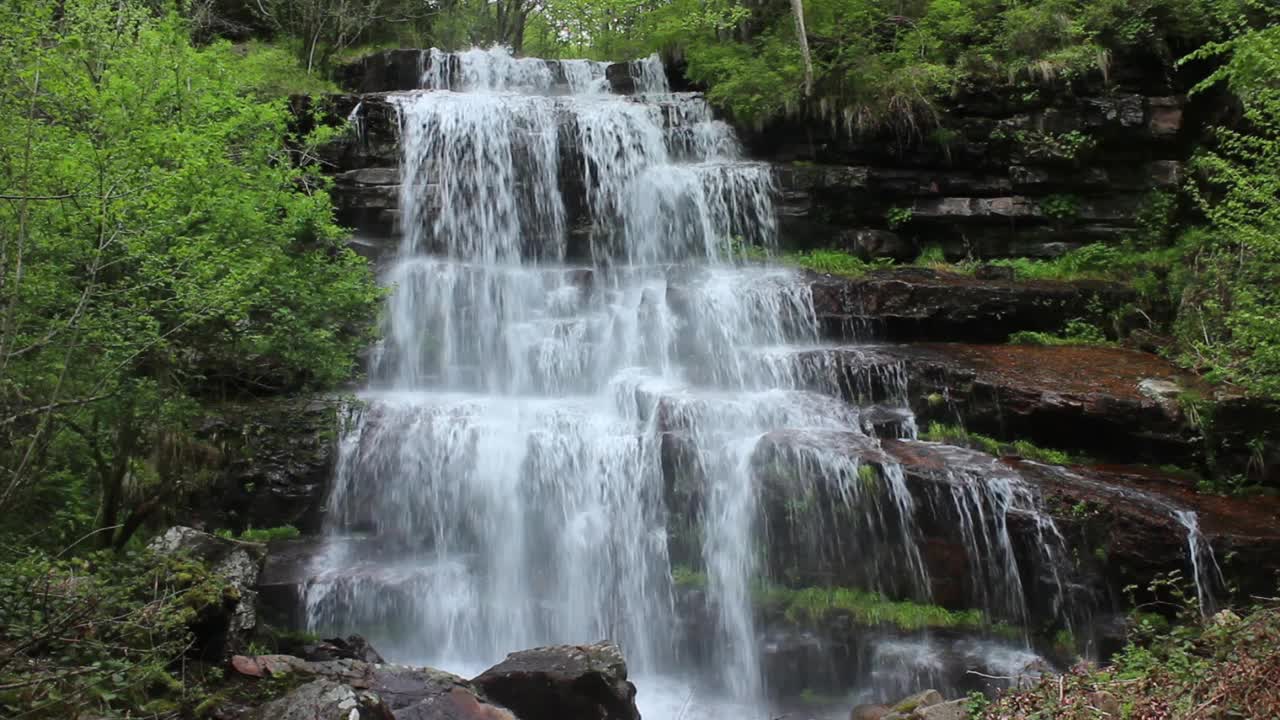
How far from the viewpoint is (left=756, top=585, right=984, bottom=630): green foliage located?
8383 millimetres

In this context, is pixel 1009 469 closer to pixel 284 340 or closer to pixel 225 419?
pixel 284 340

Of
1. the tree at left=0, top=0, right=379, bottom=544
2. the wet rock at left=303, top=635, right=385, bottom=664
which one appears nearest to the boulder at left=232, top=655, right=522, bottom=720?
the wet rock at left=303, top=635, right=385, bottom=664

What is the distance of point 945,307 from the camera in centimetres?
1251

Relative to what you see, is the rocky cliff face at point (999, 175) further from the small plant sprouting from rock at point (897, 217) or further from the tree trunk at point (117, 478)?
the tree trunk at point (117, 478)

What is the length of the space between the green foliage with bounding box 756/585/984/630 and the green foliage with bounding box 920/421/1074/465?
7.49ft

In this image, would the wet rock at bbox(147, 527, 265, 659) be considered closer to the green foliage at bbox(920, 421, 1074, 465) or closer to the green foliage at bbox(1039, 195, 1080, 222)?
the green foliage at bbox(920, 421, 1074, 465)

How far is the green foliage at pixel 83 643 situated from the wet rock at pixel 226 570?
40 cm

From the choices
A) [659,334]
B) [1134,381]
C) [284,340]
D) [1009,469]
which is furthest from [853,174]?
[284,340]

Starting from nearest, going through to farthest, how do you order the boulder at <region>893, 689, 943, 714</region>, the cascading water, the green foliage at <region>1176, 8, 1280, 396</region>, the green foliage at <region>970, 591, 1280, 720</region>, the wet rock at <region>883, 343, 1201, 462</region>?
the green foliage at <region>970, 591, 1280, 720</region>, the boulder at <region>893, 689, 943, 714</region>, the green foliage at <region>1176, 8, 1280, 396</region>, the cascading water, the wet rock at <region>883, 343, 1201, 462</region>

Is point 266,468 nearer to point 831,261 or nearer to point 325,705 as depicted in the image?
point 325,705

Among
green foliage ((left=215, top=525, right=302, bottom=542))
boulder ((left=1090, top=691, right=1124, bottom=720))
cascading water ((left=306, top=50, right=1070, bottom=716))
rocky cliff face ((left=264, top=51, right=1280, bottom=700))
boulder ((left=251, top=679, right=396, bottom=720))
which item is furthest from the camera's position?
green foliage ((left=215, top=525, right=302, bottom=542))

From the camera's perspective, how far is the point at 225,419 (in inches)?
407

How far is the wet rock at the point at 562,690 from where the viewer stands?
A: 21.9ft

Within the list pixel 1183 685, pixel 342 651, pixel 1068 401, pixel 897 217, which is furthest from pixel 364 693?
pixel 897 217
